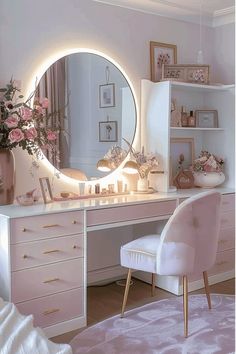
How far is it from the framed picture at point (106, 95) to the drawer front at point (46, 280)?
4.25ft

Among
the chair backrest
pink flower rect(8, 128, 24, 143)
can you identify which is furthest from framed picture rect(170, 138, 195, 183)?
pink flower rect(8, 128, 24, 143)

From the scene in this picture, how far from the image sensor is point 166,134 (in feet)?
11.0

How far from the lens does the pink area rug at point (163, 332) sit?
2.43 m

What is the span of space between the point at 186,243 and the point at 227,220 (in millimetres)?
1125

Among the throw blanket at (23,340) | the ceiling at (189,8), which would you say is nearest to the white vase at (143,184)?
the ceiling at (189,8)

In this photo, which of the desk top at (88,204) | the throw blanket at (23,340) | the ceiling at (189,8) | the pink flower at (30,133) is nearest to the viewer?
the throw blanket at (23,340)

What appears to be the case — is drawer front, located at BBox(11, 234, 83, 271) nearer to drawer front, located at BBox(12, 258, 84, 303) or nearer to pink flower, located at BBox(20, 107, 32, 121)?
drawer front, located at BBox(12, 258, 84, 303)

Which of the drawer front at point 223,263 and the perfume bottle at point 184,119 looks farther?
the perfume bottle at point 184,119

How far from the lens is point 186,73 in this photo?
141 inches

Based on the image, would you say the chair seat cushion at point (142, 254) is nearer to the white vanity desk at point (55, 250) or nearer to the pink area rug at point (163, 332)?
the white vanity desk at point (55, 250)

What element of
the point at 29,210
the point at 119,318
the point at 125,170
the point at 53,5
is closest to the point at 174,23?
the point at 53,5

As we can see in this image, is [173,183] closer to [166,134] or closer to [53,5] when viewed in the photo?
[166,134]

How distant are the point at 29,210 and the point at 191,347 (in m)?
1.26

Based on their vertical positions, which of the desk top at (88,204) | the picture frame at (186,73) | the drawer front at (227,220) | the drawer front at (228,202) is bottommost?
the drawer front at (227,220)
